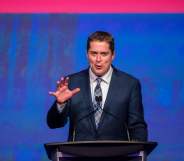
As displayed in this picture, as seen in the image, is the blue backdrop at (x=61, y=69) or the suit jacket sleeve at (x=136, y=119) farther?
the blue backdrop at (x=61, y=69)

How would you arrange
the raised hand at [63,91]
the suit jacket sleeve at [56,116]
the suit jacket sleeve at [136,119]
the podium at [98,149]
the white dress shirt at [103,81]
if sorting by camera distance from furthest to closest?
the white dress shirt at [103,81]
the suit jacket sleeve at [136,119]
the suit jacket sleeve at [56,116]
the raised hand at [63,91]
the podium at [98,149]

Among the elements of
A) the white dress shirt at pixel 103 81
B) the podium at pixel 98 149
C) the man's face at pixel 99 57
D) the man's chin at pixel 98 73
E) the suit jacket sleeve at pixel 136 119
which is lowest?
the podium at pixel 98 149

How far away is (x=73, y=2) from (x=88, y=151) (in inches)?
105

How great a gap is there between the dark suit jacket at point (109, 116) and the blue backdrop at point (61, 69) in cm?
167

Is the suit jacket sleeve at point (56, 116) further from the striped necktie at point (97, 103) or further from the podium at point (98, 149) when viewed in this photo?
the podium at point (98, 149)

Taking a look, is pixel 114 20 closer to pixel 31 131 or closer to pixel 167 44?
pixel 167 44

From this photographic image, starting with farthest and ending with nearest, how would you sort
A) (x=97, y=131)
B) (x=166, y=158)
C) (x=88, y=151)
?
(x=166, y=158), (x=97, y=131), (x=88, y=151)

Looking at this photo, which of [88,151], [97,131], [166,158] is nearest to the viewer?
[88,151]

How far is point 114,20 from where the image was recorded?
14.5 ft

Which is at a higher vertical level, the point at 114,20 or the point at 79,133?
the point at 114,20

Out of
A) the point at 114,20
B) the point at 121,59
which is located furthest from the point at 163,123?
the point at 114,20

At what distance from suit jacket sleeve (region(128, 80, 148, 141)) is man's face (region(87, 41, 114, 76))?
199 mm

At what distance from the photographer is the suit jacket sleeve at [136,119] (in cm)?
250

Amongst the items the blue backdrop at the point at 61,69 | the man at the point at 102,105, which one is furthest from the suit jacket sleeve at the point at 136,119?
the blue backdrop at the point at 61,69
